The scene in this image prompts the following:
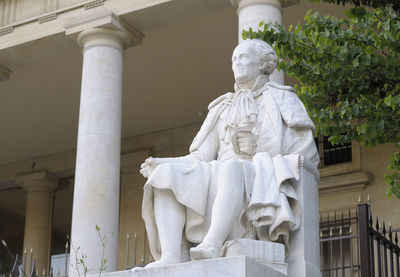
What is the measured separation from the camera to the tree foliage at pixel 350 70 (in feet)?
32.8

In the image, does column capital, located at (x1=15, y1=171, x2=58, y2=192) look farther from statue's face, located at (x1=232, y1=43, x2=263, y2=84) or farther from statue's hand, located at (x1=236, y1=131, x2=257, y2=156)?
statue's hand, located at (x1=236, y1=131, x2=257, y2=156)

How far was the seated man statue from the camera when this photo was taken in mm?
6602

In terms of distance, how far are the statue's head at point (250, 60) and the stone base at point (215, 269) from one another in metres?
1.99

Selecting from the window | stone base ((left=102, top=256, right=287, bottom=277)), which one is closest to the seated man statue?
stone base ((left=102, top=256, right=287, bottom=277))

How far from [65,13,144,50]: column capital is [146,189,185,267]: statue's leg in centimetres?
881

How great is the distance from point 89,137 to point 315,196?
772 centimetres

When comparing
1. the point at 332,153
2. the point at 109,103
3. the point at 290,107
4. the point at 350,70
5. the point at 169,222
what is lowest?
the point at 169,222

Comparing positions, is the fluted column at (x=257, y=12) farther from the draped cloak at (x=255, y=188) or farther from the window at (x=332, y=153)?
the window at (x=332, y=153)

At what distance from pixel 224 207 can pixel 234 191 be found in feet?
0.48

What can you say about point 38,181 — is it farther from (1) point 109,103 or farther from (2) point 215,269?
(2) point 215,269

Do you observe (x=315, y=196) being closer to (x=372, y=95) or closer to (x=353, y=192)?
(x=372, y=95)

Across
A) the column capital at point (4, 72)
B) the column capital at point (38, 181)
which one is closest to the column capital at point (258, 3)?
the column capital at point (4, 72)

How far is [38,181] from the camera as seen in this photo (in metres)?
24.1

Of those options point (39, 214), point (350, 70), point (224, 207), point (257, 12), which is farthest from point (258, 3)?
point (39, 214)
